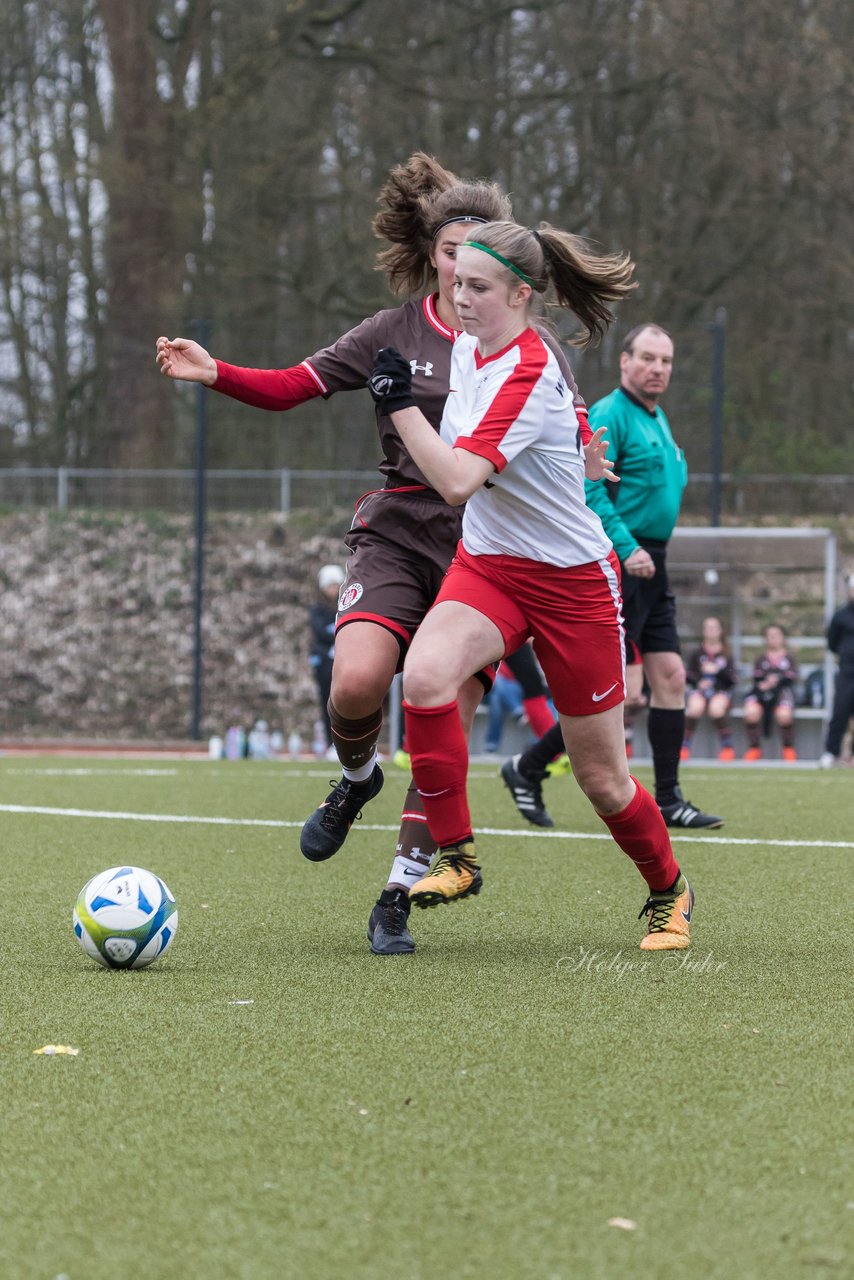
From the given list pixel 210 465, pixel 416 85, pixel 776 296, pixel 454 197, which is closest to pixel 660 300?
pixel 776 296

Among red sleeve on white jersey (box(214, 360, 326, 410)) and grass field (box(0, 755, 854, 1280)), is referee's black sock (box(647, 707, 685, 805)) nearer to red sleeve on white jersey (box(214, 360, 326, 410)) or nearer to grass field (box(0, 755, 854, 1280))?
grass field (box(0, 755, 854, 1280))

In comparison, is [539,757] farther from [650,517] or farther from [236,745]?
[236,745]

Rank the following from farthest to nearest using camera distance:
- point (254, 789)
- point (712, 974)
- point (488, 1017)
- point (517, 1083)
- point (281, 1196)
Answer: point (254, 789)
point (712, 974)
point (488, 1017)
point (517, 1083)
point (281, 1196)

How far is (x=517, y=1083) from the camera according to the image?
295 centimetres

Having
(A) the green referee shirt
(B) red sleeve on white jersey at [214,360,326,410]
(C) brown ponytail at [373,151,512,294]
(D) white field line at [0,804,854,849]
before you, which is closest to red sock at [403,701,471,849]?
(B) red sleeve on white jersey at [214,360,326,410]

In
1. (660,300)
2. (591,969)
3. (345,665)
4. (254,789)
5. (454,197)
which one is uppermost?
(660,300)

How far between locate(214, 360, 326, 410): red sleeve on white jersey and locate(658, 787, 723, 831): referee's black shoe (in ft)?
11.5

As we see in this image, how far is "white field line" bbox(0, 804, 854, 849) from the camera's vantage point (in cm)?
→ 693

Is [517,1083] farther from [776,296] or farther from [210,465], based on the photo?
[776,296]

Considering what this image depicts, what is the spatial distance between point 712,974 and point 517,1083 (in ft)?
3.85

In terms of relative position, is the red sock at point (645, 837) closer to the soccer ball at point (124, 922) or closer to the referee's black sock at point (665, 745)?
the soccer ball at point (124, 922)

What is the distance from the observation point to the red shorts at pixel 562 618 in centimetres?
412

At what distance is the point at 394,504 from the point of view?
4.77 metres

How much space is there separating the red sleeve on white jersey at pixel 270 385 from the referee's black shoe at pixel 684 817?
3.52 m
